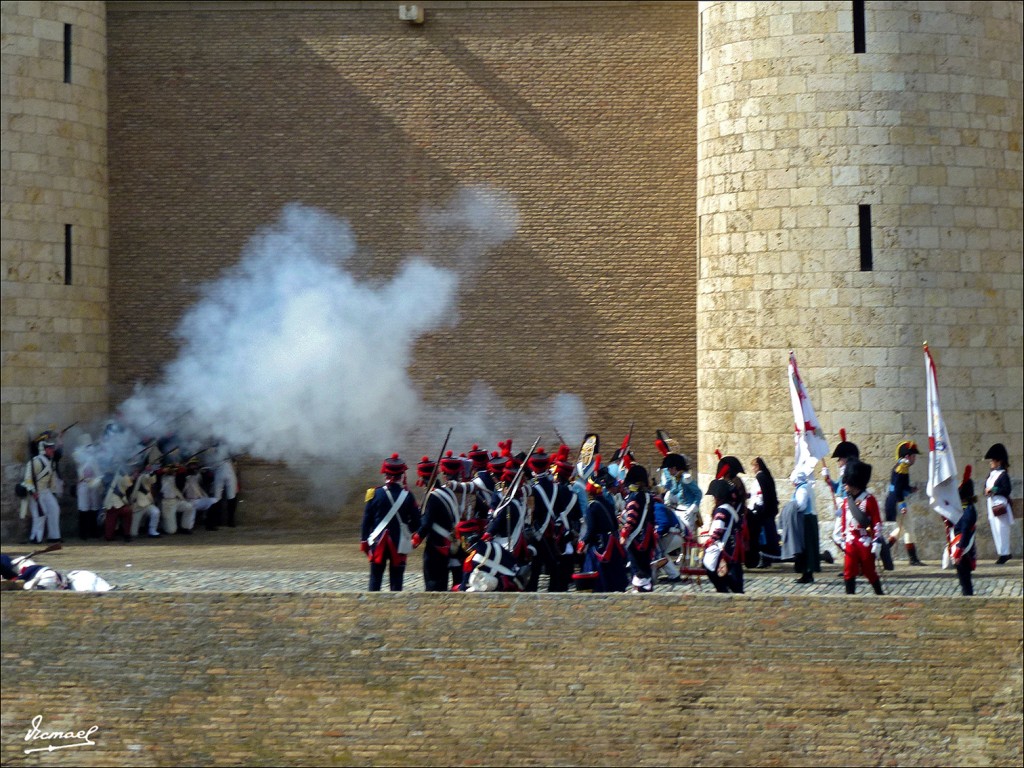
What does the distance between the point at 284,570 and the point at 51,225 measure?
242 inches

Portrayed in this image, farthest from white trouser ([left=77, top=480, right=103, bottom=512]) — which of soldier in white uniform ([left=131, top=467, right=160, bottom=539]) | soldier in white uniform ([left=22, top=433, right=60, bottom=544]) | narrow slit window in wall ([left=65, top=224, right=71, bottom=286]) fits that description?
narrow slit window in wall ([left=65, top=224, right=71, bottom=286])

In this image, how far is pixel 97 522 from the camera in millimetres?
18438

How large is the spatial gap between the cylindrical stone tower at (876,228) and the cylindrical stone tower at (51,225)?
837cm

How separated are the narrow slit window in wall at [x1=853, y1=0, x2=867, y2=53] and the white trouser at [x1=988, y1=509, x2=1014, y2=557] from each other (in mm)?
5440

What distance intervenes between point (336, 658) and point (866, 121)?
29.7ft

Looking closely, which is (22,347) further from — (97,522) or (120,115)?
(120,115)

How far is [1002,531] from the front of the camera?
1582 centimetres

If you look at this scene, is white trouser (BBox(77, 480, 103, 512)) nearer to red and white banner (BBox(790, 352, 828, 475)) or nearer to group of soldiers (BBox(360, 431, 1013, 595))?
group of soldiers (BBox(360, 431, 1013, 595))

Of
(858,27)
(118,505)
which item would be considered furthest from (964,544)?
(118,505)

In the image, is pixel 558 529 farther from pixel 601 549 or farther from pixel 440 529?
pixel 440 529

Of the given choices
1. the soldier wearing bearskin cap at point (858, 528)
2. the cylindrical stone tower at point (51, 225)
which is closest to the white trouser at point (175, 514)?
the cylindrical stone tower at point (51, 225)

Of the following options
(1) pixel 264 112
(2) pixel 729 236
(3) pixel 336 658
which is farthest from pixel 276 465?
(3) pixel 336 658

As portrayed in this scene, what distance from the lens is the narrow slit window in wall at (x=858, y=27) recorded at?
16.7m

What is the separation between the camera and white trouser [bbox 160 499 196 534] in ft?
60.7
